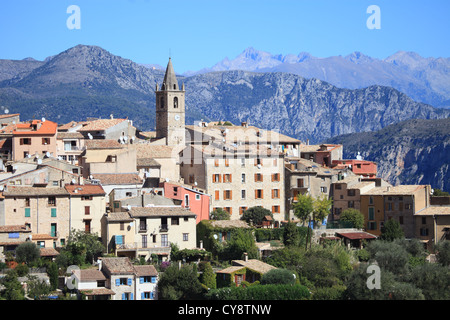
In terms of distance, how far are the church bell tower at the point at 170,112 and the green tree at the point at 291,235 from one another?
25.7 meters

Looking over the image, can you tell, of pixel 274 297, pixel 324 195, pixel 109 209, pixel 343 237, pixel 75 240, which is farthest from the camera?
pixel 324 195

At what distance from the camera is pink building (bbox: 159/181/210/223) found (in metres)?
64.2

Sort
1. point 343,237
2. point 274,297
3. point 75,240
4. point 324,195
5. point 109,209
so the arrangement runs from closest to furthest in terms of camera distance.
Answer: point 274,297 < point 75,240 < point 109,209 < point 343,237 < point 324,195

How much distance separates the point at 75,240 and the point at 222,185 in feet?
48.7

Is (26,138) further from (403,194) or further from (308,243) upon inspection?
(403,194)

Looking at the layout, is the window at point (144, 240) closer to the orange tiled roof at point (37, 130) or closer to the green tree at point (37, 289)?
the green tree at point (37, 289)

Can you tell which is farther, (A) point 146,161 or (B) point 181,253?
(A) point 146,161

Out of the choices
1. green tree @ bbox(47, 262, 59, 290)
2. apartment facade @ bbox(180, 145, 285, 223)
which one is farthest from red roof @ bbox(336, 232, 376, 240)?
green tree @ bbox(47, 262, 59, 290)

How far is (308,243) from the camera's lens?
64812mm

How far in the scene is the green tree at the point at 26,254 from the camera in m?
53.7

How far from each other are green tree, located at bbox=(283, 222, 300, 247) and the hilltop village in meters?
1.70

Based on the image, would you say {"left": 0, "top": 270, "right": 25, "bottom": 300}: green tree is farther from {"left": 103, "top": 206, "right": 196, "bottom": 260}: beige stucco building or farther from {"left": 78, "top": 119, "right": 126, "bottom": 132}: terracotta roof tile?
{"left": 78, "top": 119, "right": 126, "bottom": 132}: terracotta roof tile

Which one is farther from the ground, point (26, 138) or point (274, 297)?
point (26, 138)

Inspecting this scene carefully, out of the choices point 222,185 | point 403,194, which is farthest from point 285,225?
point 403,194
